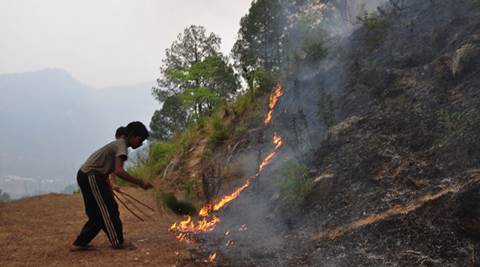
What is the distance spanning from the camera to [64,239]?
Result: 6523 millimetres

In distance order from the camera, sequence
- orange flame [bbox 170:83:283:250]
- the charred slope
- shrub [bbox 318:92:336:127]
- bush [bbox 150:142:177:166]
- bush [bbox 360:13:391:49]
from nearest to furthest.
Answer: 1. the charred slope
2. orange flame [bbox 170:83:283:250]
3. shrub [bbox 318:92:336:127]
4. bush [bbox 360:13:391:49]
5. bush [bbox 150:142:177:166]

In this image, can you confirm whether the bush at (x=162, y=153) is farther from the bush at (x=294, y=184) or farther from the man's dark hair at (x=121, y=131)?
the man's dark hair at (x=121, y=131)

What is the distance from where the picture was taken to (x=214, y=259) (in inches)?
198

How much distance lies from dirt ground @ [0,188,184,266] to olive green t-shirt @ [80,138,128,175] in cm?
110

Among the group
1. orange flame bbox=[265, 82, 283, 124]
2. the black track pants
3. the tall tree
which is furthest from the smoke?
the tall tree

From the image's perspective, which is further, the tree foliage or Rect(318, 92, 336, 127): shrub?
the tree foliage

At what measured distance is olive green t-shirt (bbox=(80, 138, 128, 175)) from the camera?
217 inches

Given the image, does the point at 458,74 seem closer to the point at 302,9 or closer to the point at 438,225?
the point at 438,225

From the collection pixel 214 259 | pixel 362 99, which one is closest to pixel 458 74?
pixel 362 99

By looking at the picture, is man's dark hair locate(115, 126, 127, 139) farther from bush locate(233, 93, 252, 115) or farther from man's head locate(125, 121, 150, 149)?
bush locate(233, 93, 252, 115)

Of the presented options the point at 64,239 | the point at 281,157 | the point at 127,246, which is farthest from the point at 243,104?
the point at 127,246

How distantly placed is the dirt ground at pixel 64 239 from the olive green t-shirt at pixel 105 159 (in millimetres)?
1100

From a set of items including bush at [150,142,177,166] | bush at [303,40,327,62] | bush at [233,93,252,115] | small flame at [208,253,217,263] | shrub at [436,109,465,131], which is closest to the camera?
small flame at [208,253,217,263]

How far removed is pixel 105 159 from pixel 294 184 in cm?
289
